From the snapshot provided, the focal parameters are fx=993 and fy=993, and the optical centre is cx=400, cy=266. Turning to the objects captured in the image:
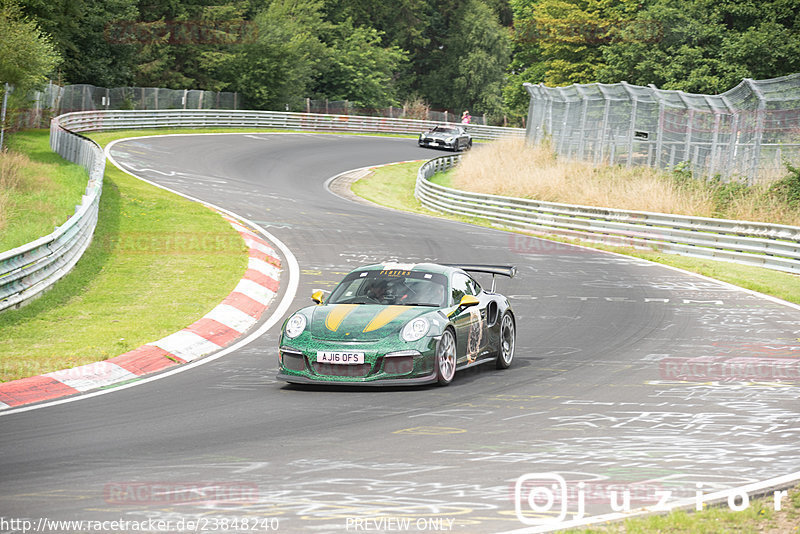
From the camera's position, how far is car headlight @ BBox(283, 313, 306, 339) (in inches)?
408

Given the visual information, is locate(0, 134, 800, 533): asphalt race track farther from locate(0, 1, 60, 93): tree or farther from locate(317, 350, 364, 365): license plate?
locate(0, 1, 60, 93): tree

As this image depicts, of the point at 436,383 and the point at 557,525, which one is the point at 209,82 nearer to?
the point at 436,383

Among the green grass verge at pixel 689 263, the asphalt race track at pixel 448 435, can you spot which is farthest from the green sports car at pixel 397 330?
the green grass verge at pixel 689 263

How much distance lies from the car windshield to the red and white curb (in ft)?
6.91

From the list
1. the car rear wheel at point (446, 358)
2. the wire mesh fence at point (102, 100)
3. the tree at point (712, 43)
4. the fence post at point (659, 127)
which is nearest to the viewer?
the car rear wheel at point (446, 358)

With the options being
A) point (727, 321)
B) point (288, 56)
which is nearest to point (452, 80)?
point (288, 56)

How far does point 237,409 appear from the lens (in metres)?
8.99

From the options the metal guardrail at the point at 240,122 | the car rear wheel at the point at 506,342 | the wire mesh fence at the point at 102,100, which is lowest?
the car rear wheel at the point at 506,342

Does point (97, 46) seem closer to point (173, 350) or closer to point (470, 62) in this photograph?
point (470, 62)

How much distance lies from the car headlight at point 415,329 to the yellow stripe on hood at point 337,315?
720 millimetres

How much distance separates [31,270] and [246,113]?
47.2m

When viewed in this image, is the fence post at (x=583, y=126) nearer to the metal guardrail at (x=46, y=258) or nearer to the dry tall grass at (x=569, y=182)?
the dry tall grass at (x=569, y=182)

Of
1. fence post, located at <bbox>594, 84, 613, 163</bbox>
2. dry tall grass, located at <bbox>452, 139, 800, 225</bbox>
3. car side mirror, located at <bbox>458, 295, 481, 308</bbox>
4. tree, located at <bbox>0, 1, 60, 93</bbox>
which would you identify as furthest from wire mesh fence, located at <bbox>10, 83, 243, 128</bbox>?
car side mirror, located at <bbox>458, 295, 481, 308</bbox>

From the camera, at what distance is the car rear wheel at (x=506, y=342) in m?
11.6
